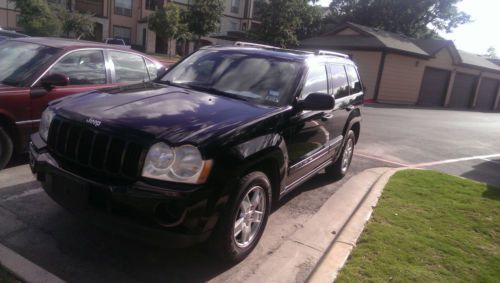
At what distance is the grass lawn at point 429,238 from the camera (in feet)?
12.2

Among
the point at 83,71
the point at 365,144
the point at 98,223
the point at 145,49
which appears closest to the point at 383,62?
the point at 365,144

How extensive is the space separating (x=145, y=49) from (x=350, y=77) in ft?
135

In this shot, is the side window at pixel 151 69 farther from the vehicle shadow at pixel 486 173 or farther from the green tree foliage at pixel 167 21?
the green tree foliage at pixel 167 21

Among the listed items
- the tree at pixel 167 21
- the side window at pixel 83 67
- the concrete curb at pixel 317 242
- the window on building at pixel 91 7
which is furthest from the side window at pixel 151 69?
the window on building at pixel 91 7

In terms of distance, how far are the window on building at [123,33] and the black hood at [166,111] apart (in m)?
42.1

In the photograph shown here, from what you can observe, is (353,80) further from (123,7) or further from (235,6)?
(235,6)

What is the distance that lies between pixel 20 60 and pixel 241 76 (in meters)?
3.13

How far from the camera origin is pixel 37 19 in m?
28.9

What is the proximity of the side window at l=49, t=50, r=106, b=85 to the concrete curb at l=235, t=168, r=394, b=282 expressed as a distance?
364 cm

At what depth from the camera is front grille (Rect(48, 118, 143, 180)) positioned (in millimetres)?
3092

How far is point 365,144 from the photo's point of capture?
400 inches

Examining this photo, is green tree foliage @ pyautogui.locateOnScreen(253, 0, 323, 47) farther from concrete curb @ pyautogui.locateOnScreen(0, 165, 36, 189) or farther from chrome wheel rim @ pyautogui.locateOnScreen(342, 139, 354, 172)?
concrete curb @ pyautogui.locateOnScreen(0, 165, 36, 189)

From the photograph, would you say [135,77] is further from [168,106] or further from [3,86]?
[168,106]

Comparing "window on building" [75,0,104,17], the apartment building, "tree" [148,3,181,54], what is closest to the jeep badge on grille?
"tree" [148,3,181,54]
